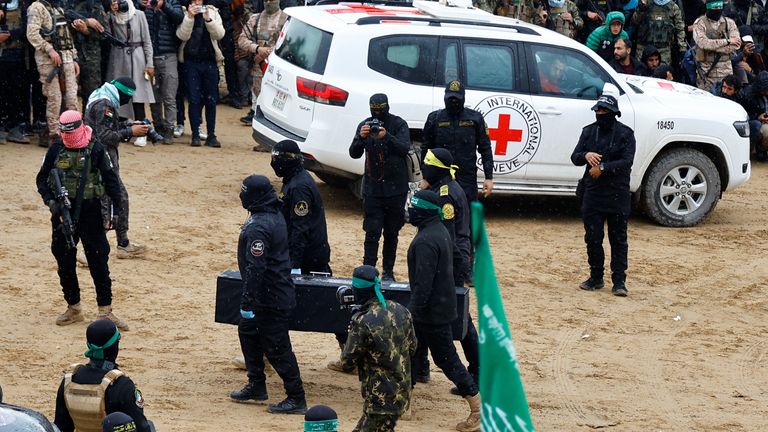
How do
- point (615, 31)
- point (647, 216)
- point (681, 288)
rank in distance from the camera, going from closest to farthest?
point (681, 288)
point (647, 216)
point (615, 31)

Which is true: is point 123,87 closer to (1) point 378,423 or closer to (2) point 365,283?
(2) point 365,283

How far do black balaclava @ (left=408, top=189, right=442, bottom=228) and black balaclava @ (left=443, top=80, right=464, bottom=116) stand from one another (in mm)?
3178

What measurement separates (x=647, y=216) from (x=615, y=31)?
148 inches

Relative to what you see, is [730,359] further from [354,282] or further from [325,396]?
[354,282]

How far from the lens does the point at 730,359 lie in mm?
10820

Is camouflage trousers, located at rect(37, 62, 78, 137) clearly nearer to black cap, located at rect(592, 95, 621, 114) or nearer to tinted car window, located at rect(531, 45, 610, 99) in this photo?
tinted car window, located at rect(531, 45, 610, 99)

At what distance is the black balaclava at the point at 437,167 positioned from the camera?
10.4m

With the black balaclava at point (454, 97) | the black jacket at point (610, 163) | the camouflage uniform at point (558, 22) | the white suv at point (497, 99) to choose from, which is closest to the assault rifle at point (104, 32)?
the white suv at point (497, 99)

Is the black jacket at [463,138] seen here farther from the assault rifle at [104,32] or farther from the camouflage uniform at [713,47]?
the camouflage uniform at [713,47]

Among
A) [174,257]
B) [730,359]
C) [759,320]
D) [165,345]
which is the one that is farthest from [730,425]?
[174,257]

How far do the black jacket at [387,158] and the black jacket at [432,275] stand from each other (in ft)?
8.88

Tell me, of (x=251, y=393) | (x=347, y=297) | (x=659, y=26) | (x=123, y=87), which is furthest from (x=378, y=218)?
(x=659, y=26)

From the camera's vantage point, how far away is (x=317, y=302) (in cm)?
927

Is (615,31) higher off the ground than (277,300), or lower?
higher
